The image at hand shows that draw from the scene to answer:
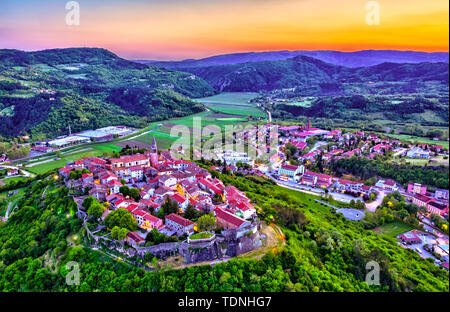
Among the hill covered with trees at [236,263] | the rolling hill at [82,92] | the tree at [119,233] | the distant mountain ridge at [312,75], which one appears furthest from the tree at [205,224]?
the distant mountain ridge at [312,75]

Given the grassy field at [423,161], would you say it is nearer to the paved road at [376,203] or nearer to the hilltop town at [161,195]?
A: the paved road at [376,203]

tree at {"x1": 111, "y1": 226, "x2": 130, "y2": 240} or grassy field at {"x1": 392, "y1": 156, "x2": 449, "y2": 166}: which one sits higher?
grassy field at {"x1": 392, "y1": 156, "x2": 449, "y2": 166}

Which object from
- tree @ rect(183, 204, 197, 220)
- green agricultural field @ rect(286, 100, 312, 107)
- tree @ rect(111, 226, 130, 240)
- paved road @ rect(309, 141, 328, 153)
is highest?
green agricultural field @ rect(286, 100, 312, 107)

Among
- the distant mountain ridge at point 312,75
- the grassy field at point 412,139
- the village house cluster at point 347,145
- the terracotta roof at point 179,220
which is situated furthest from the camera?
the distant mountain ridge at point 312,75

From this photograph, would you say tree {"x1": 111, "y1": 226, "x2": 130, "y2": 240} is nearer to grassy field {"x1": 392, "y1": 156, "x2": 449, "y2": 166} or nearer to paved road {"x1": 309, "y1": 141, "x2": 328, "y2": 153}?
grassy field {"x1": 392, "y1": 156, "x2": 449, "y2": 166}

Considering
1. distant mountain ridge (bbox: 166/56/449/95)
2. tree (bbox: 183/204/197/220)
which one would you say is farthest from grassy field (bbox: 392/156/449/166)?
distant mountain ridge (bbox: 166/56/449/95)

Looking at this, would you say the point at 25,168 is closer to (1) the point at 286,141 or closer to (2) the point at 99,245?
(2) the point at 99,245
